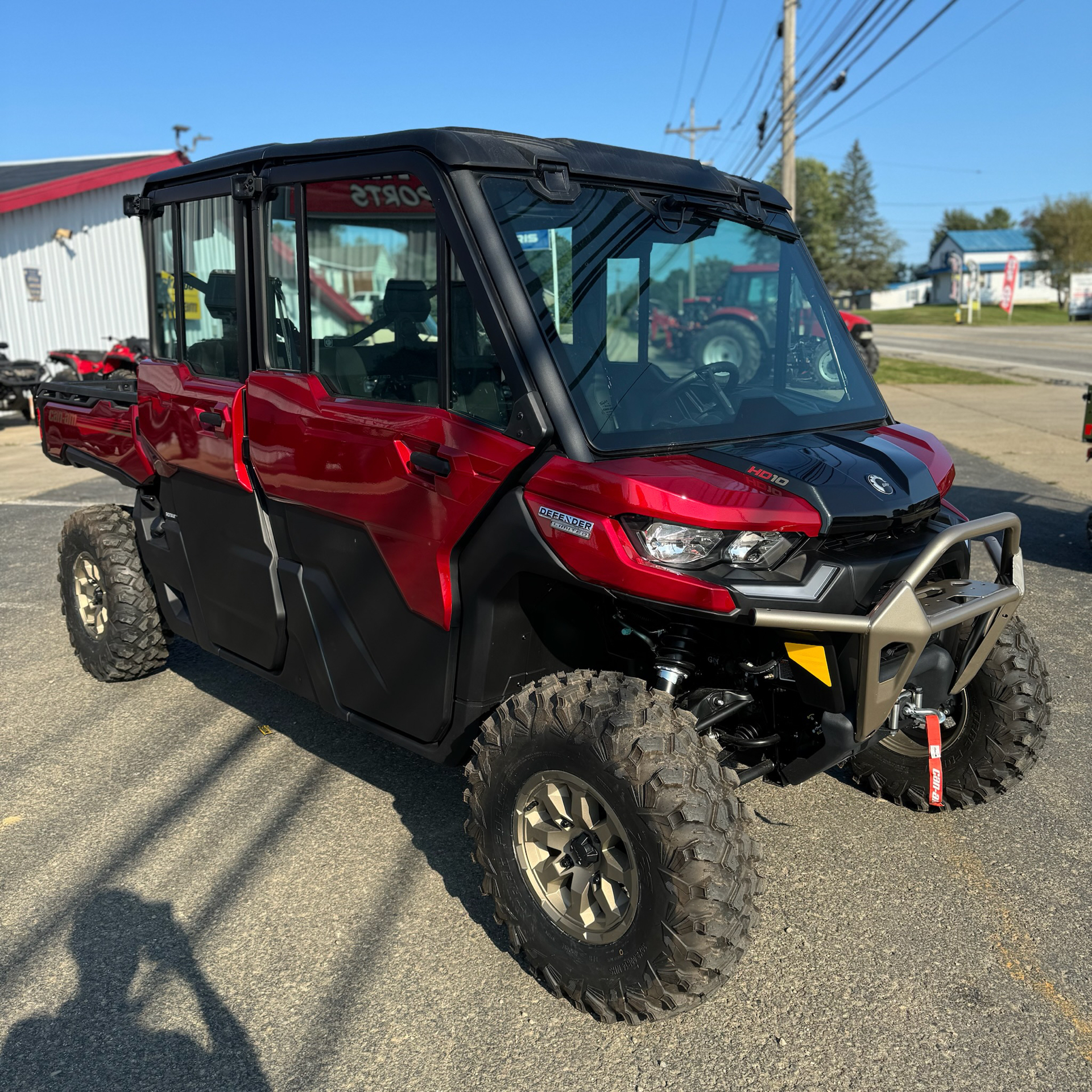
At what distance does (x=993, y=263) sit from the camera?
339ft

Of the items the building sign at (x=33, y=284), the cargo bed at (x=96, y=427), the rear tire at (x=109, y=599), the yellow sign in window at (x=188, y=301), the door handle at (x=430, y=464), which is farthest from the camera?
the building sign at (x=33, y=284)

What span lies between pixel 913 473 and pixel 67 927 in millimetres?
3018

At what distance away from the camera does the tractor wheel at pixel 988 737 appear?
3.62m

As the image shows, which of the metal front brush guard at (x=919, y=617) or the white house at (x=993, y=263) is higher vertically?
the white house at (x=993, y=263)

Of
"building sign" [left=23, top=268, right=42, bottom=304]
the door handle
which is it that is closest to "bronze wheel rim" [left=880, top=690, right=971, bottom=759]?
the door handle

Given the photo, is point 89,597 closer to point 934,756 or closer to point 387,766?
point 387,766

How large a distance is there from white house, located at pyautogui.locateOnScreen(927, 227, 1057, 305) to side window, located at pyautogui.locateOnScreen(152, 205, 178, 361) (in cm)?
10294

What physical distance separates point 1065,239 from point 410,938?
9007 cm

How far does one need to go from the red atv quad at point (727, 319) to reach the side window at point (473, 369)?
0.67 m

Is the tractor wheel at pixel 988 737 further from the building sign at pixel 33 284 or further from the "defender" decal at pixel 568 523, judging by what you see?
the building sign at pixel 33 284

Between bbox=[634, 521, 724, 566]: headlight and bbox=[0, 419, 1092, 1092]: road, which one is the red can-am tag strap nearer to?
bbox=[0, 419, 1092, 1092]: road

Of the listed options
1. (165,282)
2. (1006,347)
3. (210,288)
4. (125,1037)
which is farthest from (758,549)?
(1006,347)

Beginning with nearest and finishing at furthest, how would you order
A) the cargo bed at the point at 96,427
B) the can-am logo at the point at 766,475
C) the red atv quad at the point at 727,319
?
the can-am logo at the point at 766,475, the red atv quad at the point at 727,319, the cargo bed at the point at 96,427

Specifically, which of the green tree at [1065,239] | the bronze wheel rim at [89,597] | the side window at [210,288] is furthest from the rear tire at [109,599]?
the green tree at [1065,239]
